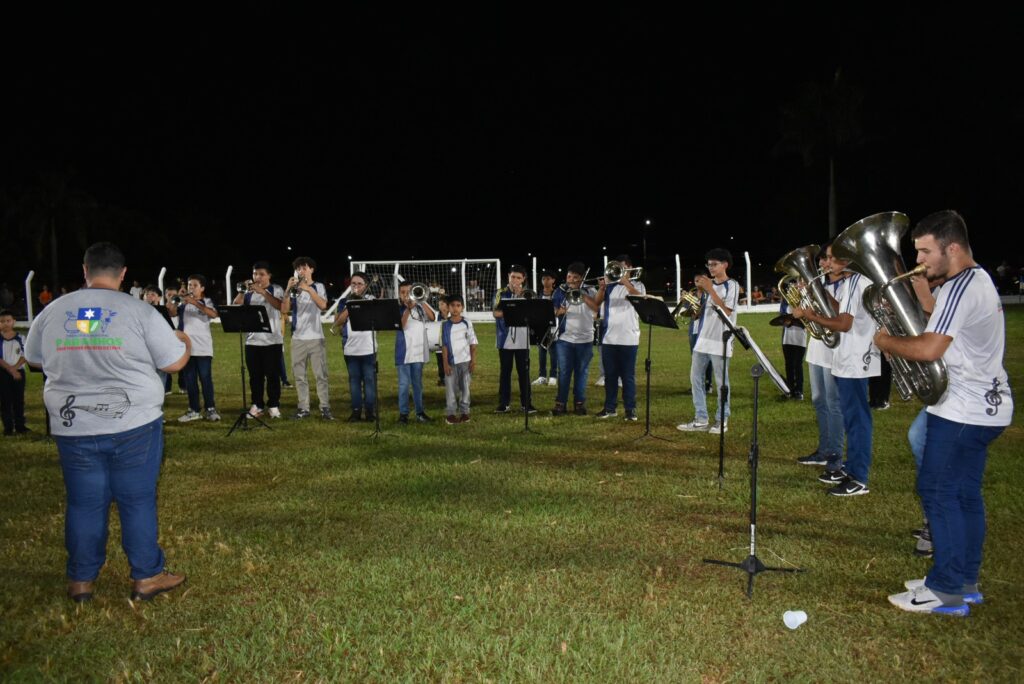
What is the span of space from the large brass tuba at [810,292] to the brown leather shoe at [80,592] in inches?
223

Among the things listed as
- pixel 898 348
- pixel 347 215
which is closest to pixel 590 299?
pixel 898 348

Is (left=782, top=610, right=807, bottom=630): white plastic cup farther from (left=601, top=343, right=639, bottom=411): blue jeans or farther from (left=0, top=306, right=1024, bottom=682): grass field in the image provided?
(left=601, top=343, right=639, bottom=411): blue jeans

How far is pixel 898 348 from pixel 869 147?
47.6m

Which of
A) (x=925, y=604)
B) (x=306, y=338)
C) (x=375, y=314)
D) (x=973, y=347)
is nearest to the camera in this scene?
(x=973, y=347)

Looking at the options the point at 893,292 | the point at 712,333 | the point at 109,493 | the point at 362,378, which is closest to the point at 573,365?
the point at 712,333

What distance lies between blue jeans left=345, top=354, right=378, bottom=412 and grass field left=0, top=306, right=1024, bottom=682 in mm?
1787

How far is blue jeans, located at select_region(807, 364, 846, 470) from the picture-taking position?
698 centimetres

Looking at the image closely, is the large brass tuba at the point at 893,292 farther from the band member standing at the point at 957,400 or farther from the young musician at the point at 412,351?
the young musician at the point at 412,351

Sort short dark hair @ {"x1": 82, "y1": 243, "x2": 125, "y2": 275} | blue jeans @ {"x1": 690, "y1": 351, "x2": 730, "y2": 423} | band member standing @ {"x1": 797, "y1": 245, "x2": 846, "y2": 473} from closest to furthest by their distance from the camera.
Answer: short dark hair @ {"x1": 82, "y1": 243, "x2": 125, "y2": 275} < band member standing @ {"x1": 797, "y1": 245, "x2": 846, "y2": 473} < blue jeans @ {"x1": 690, "y1": 351, "x2": 730, "y2": 423}

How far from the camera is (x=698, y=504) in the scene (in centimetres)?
632

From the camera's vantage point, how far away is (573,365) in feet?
35.6

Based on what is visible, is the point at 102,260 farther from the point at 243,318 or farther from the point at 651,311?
the point at 651,311

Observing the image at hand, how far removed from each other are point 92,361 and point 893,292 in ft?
14.9

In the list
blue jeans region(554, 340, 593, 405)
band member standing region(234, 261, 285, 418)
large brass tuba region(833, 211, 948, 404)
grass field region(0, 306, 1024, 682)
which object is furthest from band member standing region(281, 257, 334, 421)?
large brass tuba region(833, 211, 948, 404)
